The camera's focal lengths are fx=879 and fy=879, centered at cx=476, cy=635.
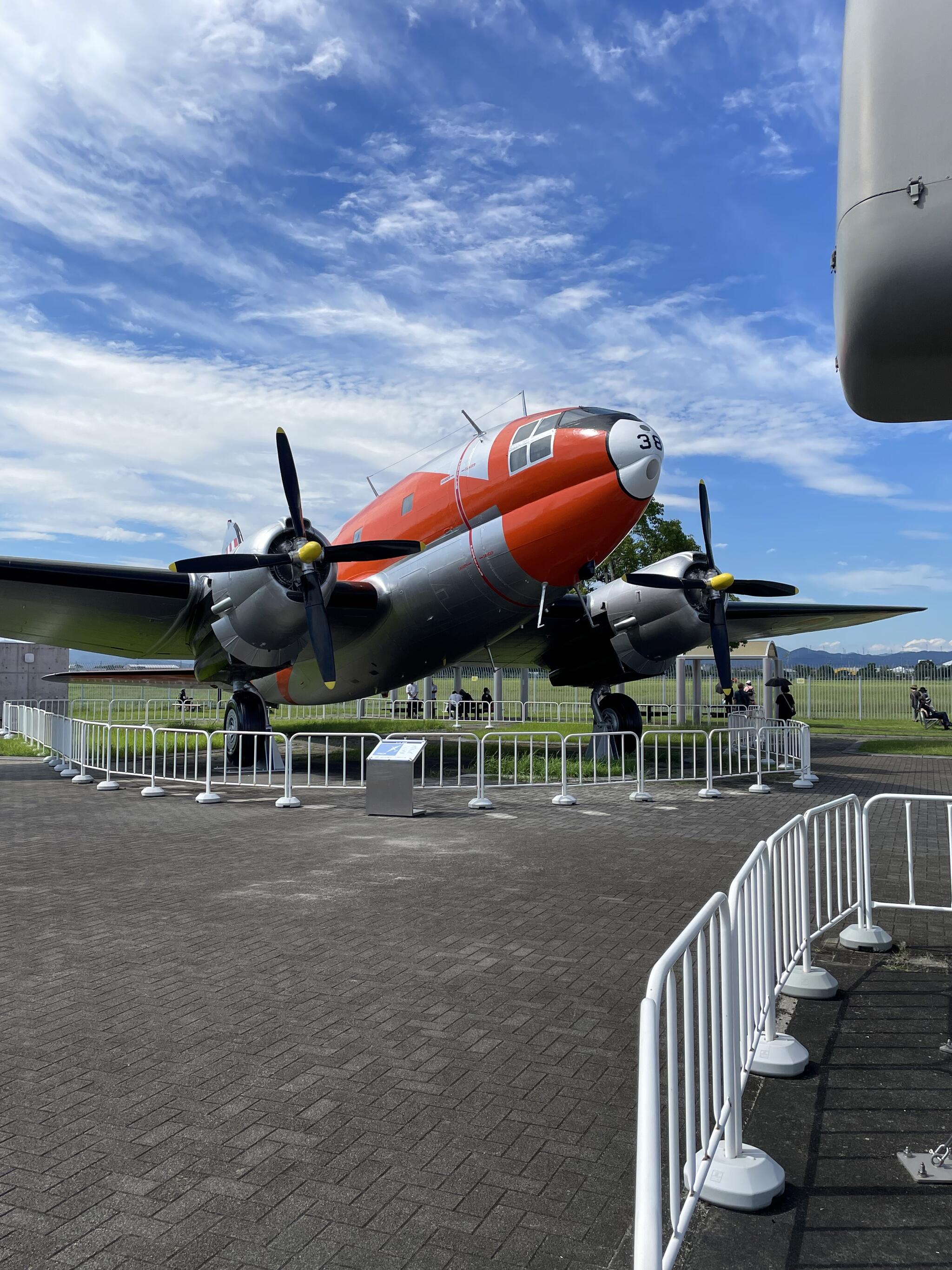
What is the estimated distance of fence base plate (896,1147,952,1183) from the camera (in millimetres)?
3322

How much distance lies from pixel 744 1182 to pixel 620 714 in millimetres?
17818

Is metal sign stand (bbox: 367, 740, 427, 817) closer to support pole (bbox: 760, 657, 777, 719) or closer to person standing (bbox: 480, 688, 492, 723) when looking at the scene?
support pole (bbox: 760, 657, 777, 719)

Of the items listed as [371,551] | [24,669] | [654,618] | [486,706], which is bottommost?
[486,706]

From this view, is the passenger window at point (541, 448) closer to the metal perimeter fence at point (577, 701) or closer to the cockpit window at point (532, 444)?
the cockpit window at point (532, 444)

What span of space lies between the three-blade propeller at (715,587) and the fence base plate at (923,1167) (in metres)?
15.1

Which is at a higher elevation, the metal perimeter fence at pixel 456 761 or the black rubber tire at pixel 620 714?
the black rubber tire at pixel 620 714

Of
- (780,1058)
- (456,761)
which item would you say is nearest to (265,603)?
(456,761)

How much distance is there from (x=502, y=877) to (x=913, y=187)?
25.6 feet

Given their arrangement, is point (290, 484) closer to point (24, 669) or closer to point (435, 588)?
point (435, 588)

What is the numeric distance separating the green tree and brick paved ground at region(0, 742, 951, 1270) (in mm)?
28816

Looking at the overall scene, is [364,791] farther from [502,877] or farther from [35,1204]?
[35,1204]

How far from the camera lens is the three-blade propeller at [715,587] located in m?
18.4

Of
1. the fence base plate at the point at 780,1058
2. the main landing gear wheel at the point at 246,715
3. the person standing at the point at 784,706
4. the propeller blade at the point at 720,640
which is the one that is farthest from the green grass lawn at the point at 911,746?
the fence base plate at the point at 780,1058

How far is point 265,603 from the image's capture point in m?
15.6
